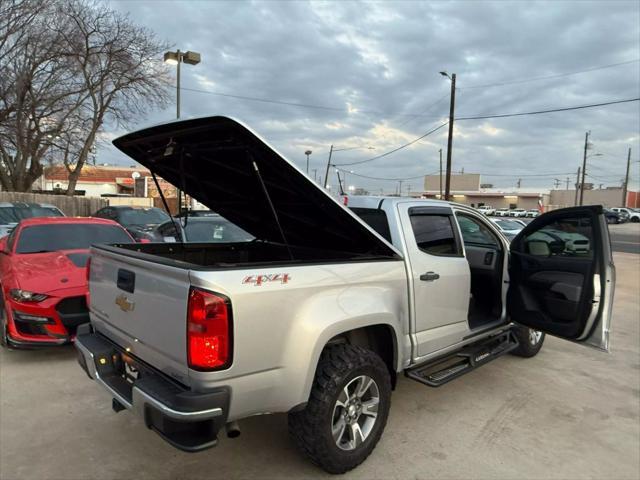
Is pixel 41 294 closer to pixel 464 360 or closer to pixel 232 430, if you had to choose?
pixel 232 430

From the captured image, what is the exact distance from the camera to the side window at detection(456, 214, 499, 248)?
15.5 feet

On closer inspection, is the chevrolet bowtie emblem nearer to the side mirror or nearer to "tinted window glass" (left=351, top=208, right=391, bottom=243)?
"tinted window glass" (left=351, top=208, right=391, bottom=243)

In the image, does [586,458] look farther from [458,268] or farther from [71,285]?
[71,285]

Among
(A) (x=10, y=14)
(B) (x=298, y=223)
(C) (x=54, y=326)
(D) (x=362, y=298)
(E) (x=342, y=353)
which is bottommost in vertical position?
(C) (x=54, y=326)

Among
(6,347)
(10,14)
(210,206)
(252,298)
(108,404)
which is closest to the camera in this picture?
(252,298)

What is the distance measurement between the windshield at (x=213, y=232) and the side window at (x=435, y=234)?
4159mm

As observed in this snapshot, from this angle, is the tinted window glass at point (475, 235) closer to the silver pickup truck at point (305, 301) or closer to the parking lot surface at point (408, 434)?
the silver pickup truck at point (305, 301)

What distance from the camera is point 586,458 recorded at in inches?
130

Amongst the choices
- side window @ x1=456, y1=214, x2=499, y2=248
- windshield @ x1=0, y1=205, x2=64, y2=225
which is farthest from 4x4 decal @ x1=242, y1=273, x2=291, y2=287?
windshield @ x1=0, y1=205, x2=64, y2=225

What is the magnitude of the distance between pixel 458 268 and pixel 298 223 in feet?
4.76

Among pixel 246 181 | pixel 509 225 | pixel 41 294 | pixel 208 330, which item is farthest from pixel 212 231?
pixel 509 225

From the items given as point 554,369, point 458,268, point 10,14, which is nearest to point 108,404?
point 458,268

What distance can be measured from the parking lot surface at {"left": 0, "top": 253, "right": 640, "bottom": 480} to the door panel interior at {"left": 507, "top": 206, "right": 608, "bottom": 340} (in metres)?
0.80

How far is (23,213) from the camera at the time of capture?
41.3ft
